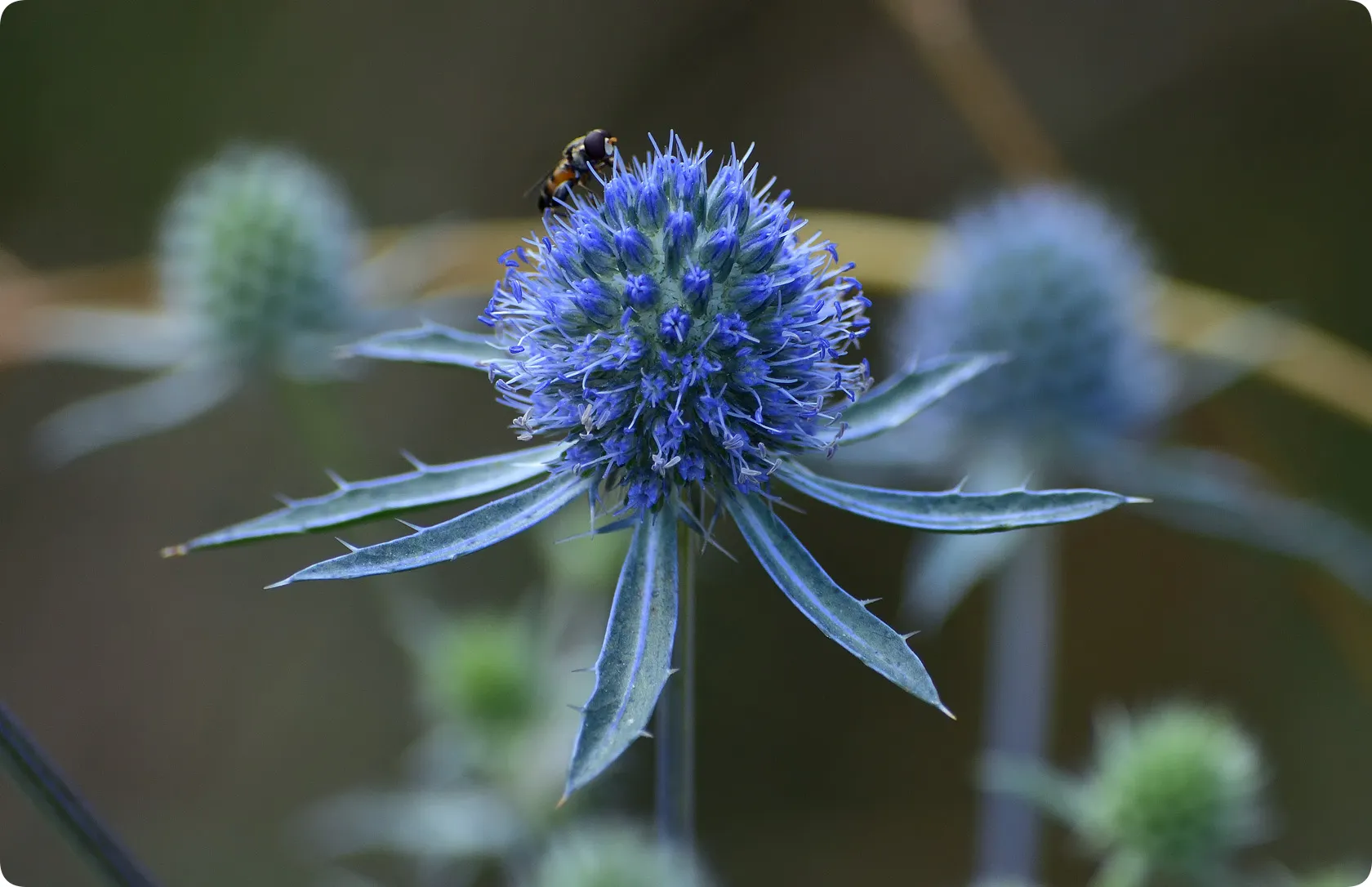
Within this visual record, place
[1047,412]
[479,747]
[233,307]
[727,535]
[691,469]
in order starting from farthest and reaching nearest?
[727,535]
[233,307]
[1047,412]
[479,747]
[691,469]

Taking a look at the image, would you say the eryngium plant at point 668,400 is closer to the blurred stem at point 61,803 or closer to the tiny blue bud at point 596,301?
the tiny blue bud at point 596,301

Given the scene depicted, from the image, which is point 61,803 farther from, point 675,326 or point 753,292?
point 753,292

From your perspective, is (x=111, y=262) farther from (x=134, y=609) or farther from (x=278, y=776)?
(x=278, y=776)

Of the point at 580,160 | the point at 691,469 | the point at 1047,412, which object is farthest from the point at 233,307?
the point at 1047,412

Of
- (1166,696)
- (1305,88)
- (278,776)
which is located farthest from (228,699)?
(1305,88)

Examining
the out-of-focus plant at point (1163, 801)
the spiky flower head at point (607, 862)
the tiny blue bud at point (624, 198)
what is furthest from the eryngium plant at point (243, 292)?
the out-of-focus plant at point (1163, 801)
